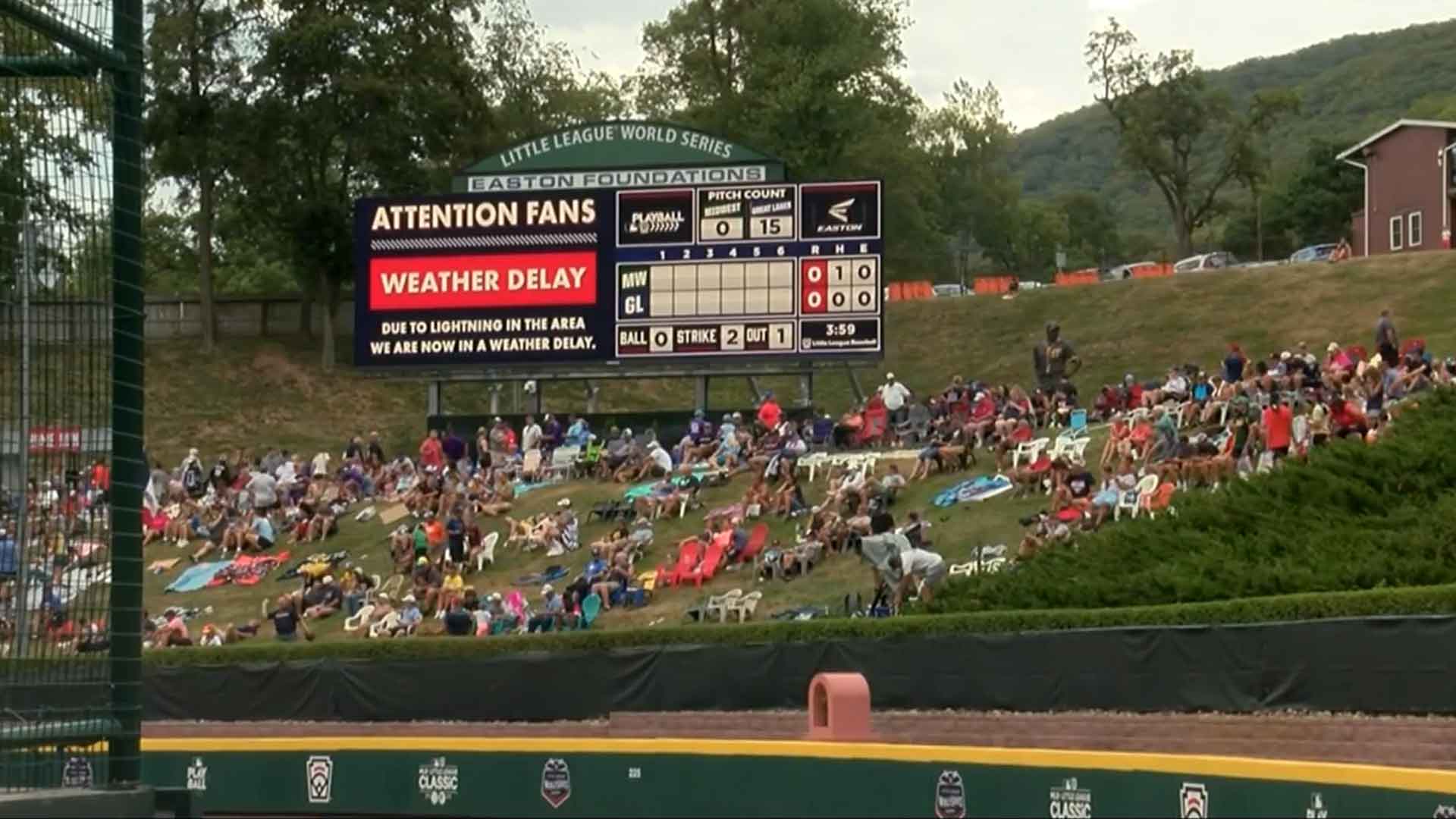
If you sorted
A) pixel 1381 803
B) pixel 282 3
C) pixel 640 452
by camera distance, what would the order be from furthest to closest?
pixel 282 3 → pixel 640 452 → pixel 1381 803

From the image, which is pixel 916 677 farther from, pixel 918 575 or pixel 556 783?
pixel 918 575

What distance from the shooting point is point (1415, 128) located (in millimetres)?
71500

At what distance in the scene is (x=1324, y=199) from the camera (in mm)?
96938

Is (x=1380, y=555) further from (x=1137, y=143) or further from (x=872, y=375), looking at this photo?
(x=1137, y=143)

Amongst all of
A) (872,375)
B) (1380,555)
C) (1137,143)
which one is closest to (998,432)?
(1380,555)

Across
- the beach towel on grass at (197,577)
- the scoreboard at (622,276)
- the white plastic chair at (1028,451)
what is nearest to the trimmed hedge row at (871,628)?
the beach towel on grass at (197,577)

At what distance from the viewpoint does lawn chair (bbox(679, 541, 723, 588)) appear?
32188mm

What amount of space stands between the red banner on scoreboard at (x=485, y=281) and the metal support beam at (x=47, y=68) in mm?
32123

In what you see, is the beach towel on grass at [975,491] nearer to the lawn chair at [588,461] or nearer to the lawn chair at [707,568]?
the lawn chair at [707,568]

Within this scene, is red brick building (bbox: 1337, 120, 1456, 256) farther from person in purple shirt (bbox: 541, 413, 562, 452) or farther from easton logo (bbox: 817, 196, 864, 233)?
person in purple shirt (bbox: 541, 413, 562, 452)

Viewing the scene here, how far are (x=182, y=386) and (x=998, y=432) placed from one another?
111ft

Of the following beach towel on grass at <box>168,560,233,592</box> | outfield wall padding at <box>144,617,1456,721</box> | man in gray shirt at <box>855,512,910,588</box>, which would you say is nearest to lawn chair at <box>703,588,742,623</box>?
man in gray shirt at <box>855,512,910,588</box>

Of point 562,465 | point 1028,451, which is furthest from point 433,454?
point 1028,451

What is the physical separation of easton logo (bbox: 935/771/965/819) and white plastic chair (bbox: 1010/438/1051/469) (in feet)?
51.1
